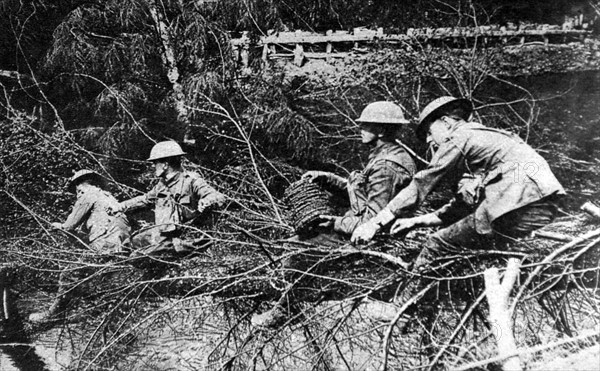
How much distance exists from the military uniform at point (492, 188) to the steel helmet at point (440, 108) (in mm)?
270

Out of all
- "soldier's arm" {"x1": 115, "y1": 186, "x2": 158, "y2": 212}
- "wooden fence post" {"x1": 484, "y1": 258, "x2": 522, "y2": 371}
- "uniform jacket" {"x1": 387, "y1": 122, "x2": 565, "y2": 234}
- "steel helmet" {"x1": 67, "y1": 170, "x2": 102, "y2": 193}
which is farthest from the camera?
"steel helmet" {"x1": 67, "y1": 170, "x2": 102, "y2": 193}

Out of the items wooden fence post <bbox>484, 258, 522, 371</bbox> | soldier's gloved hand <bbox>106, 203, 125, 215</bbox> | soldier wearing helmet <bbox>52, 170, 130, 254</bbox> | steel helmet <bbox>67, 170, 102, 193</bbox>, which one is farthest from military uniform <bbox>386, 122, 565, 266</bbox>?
steel helmet <bbox>67, 170, 102, 193</bbox>

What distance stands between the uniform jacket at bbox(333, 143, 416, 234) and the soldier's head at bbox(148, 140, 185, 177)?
1.98 metres

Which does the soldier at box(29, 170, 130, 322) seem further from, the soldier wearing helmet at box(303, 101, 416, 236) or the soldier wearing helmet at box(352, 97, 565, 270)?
the soldier wearing helmet at box(352, 97, 565, 270)

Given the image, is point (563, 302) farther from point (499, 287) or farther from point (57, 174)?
point (57, 174)

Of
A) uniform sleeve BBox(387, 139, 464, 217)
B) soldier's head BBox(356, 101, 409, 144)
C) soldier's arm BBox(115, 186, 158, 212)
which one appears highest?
soldier's head BBox(356, 101, 409, 144)

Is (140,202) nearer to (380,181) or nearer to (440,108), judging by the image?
(380,181)

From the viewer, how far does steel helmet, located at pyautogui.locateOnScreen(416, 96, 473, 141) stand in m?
3.73

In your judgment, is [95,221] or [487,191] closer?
[487,191]

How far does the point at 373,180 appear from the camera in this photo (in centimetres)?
399

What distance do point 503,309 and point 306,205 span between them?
1488 millimetres

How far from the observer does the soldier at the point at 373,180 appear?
12.6ft

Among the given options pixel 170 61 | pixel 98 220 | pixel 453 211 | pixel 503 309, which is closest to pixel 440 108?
pixel 453 211

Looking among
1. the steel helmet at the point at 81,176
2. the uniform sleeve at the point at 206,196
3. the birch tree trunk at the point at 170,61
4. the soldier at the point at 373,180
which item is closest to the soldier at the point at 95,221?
the steel helmet at the point at 81,176
